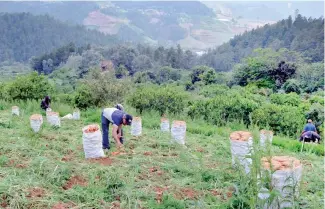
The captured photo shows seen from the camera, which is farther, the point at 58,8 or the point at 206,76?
the point at 58,8

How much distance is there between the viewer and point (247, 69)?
22.7m

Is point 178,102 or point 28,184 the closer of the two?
point 28,184

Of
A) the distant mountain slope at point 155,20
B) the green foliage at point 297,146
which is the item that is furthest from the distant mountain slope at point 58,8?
the green foliage at point 297,146

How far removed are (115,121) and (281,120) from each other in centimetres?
622

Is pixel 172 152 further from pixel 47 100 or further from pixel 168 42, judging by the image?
pixel 168 42

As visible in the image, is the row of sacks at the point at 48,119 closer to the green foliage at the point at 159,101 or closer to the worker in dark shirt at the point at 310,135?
the green foliage at the point at 159,101

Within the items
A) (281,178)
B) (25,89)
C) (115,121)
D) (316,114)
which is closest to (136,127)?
(115,121)

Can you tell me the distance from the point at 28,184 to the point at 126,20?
9131 centimetres

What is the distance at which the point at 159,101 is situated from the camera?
38.1 feet

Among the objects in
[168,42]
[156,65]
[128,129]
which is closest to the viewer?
[128,129]

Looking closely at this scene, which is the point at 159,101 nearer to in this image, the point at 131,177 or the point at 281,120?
the point at 281,120

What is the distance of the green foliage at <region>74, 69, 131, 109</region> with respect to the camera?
479 inches

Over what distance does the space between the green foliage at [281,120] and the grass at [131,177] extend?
3.97m

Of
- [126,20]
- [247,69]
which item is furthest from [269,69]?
[126,20]
